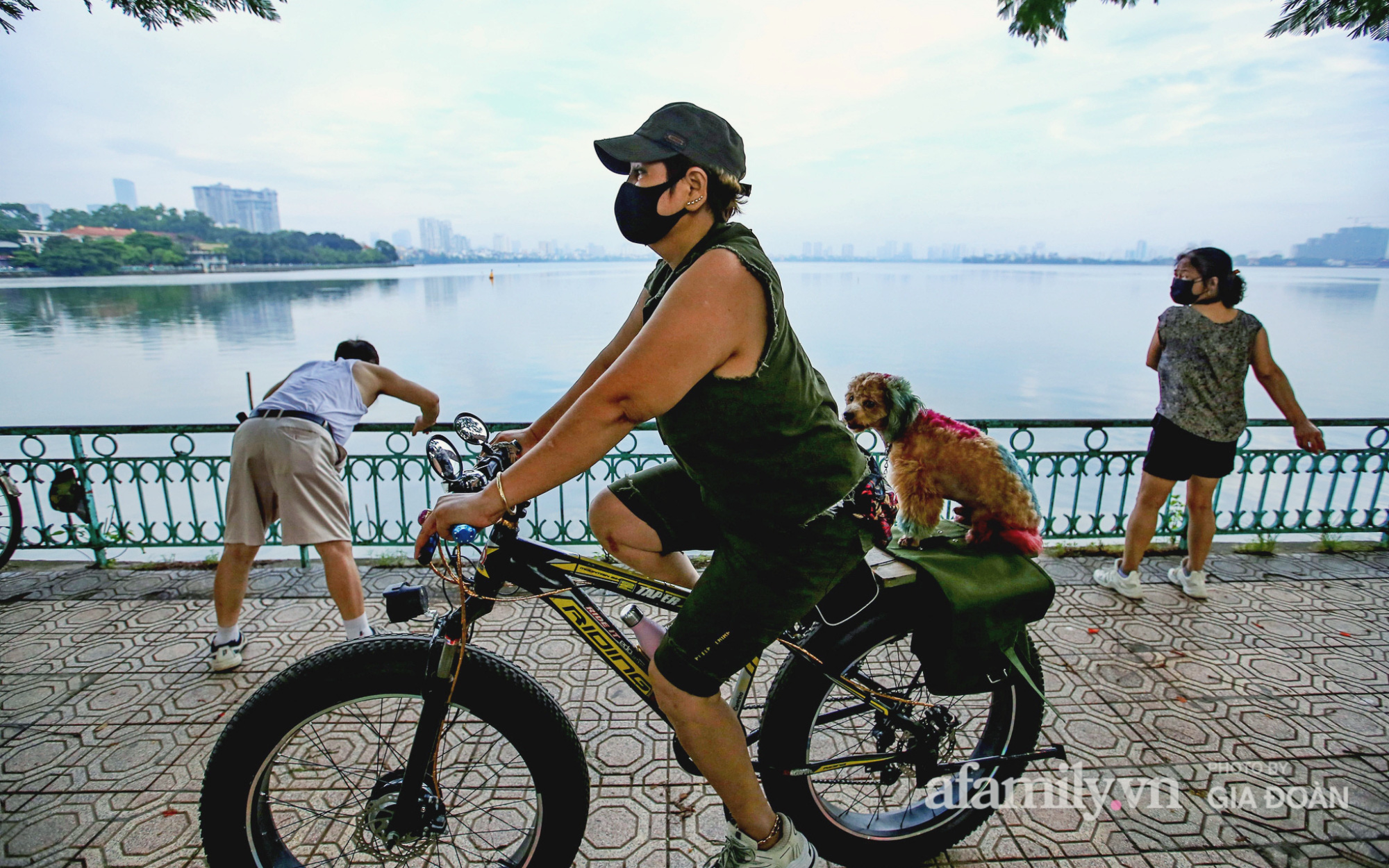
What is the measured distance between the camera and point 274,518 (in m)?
3.35

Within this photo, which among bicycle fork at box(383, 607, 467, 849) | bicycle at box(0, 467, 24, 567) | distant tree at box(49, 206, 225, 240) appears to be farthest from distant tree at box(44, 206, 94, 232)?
bicycle fork at box(383, 607, 467, 849)

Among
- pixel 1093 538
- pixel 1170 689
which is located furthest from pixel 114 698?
pixel 1093 538

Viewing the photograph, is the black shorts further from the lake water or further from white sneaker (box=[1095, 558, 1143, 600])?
the lake water

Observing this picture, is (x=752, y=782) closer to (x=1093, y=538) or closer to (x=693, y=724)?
(x=693, y=724)

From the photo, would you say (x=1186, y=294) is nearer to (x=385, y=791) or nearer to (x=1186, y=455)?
(x=1186, y=455)

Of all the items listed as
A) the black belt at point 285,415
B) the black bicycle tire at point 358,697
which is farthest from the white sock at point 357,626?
the black bicycle tire at point 358,697

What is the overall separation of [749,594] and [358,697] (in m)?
1.03

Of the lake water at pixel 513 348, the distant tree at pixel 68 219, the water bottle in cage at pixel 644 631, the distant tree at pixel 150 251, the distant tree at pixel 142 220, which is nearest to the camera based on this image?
the water bottle in cage at pixel 644 631

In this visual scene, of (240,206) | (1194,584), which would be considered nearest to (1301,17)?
(1194,584)

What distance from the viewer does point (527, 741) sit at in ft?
5.93

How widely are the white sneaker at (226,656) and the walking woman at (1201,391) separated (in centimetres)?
498

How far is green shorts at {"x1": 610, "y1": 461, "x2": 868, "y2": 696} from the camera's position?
→ 5.59ft

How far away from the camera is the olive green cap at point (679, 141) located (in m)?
1.56

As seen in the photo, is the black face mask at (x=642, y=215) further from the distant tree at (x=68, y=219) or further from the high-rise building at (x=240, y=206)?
the high-rise building at (x=240, y=206)
